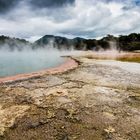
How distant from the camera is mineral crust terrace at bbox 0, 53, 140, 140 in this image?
752 cm

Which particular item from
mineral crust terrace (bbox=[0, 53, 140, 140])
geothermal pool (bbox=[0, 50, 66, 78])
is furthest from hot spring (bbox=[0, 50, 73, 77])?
mineral crust terrace (bbox=[0, 53, 140, 140])

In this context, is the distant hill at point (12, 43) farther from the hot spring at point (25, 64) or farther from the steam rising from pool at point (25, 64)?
the hot spring at point (25, 64)

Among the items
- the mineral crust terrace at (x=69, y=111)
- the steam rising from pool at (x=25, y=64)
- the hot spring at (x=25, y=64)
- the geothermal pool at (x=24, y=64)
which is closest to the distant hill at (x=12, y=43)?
the steam rising from pool at (x=25, y=64)

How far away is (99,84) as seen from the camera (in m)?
13.0

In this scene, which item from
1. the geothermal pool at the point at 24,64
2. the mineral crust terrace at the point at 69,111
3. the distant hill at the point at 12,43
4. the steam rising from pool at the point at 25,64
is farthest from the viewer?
the distant hill at the point at 12,43

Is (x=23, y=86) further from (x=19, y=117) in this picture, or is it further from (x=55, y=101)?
(x=19, y=117)

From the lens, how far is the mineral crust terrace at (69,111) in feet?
24.7

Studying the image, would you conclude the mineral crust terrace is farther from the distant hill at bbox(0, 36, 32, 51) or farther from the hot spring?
the distant hill at bbox(0, 36, 32, 51)

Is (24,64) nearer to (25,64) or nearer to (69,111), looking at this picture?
(25,64)

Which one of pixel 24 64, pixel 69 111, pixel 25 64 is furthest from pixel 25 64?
pixel 69 111

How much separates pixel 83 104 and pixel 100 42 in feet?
209

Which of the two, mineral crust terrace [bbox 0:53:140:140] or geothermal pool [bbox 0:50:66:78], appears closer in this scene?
mineral crust terrace [bbox 0:53:140:140]

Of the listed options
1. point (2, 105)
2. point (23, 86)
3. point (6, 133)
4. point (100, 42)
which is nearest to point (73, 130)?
point (6, 133)

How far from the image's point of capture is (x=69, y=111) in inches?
350
